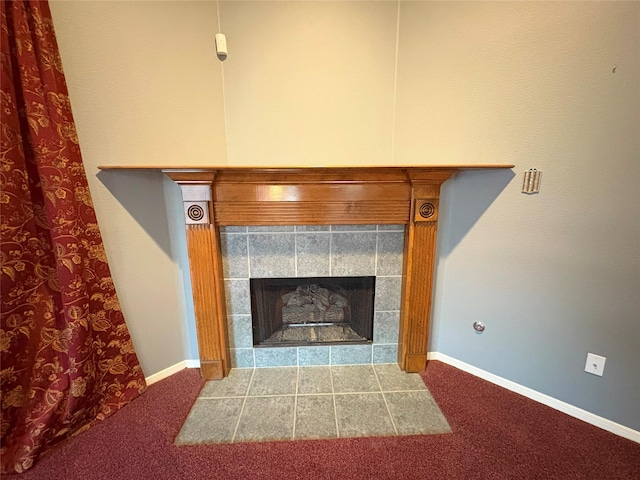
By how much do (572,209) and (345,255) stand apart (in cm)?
119

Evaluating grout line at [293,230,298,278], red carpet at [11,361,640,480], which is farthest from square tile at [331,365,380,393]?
grout line at [293,230,298,278]

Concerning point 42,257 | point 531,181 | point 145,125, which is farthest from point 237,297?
point 531,181

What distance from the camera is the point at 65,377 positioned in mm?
1319

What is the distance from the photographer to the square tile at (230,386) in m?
1.66

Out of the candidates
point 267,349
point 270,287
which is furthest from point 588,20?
point 267,349

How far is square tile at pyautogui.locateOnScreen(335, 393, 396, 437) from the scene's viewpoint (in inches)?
54.7

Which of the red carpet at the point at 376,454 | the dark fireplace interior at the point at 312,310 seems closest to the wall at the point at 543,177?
the red carpet at the point at 376,454

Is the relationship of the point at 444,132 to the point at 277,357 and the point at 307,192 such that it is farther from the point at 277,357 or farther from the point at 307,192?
the point at 277,357

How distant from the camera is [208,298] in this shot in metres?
1.67

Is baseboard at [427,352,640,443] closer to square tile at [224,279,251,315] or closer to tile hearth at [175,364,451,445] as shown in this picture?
tile hearth at [175,364,451,445]

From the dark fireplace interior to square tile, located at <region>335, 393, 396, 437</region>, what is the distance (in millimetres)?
373

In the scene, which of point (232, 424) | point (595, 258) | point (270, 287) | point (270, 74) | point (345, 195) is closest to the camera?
point (595, 258)

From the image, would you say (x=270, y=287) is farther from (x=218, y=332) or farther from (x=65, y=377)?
(x=65, y=377)

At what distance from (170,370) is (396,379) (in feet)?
4.89
